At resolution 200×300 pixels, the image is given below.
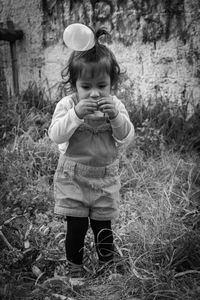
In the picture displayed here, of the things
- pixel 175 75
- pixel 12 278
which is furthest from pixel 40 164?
pixel 175 75

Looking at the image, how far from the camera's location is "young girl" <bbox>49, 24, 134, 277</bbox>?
1.81 metres

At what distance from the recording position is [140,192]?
286 cm

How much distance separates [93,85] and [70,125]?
0.23 meters

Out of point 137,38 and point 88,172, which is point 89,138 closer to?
point 88,172

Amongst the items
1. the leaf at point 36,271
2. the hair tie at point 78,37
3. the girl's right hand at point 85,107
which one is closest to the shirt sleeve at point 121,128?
the girl's right hand at point 85,107

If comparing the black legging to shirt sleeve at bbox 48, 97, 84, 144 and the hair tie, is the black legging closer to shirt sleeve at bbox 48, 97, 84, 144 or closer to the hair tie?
shirt sleeve at bbox 48, 97, 84, 144

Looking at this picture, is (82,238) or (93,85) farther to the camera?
(82,238)

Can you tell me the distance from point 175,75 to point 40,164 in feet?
5.67

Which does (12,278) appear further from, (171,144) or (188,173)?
(171,144)

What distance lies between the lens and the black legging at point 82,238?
202cm

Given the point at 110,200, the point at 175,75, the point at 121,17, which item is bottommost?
the point at 110,200

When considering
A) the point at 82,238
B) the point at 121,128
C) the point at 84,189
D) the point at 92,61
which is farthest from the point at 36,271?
the point at 92,61

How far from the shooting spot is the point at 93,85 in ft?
6.04

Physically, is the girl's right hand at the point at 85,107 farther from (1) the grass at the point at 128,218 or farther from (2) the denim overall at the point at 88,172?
(1) the grass at the point at 128,218
